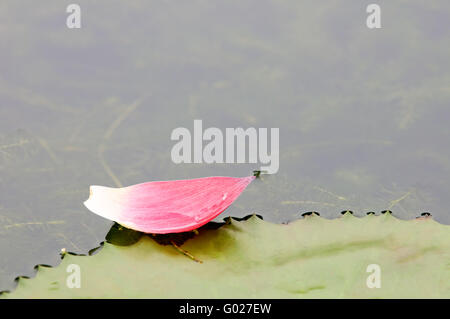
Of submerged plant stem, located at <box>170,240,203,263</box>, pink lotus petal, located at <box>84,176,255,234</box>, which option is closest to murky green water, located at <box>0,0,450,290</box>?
pink lotus petal, located at <box>84,176,255,234</box>

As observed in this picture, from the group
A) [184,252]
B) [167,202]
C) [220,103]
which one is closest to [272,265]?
[184,252]

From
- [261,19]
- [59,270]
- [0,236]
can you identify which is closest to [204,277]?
[59,270]

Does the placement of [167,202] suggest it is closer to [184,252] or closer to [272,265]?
[184,252]

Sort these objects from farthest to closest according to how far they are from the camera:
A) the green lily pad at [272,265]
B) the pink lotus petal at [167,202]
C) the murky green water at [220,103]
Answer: the murky green water at [220,103], the pink lotus petal at [167,202], the green lily pad at [272,265]

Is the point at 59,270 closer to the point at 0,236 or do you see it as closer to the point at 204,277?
the point at 0,236

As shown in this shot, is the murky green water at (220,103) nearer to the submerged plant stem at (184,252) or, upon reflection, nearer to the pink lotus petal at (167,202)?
the pink lotus petal at (167,202)

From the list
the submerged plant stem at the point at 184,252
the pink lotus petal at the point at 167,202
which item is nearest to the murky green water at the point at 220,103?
the pink lotus petal at the point at 167,202

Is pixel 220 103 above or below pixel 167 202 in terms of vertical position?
above
